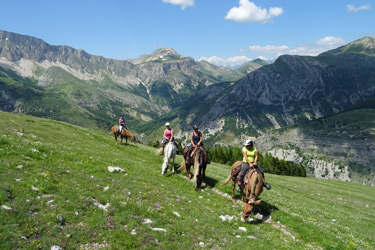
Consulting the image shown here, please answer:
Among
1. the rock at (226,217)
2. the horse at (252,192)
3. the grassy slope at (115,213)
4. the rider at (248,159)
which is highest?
the rider at (248,159)

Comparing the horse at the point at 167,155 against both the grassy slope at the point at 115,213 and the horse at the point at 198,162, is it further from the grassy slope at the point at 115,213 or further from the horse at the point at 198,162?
the grassy slope at the point at 115,213

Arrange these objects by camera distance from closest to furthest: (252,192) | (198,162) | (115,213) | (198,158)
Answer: (115,213), (252,192), (198,162), (198,158)

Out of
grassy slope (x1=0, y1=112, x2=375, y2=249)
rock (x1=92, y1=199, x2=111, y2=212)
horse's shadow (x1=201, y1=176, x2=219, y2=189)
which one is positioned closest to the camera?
grassy slope (x1=0, y1=112, x2=375, y2=249)

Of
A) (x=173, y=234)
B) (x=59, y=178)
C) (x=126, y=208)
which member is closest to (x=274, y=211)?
(x=173, y=234)

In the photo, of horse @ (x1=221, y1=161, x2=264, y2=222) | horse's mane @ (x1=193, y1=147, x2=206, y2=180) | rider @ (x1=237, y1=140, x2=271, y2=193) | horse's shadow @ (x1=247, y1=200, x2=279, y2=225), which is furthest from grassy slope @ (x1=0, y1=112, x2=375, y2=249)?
rider @ (x1=237, y1=140, x2=271, y2=193)

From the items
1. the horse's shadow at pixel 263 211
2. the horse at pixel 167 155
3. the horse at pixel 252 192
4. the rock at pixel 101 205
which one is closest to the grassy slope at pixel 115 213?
the horse's shadow at pixel 263 211

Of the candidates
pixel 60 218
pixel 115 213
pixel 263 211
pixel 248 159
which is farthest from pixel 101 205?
pixel 263 211

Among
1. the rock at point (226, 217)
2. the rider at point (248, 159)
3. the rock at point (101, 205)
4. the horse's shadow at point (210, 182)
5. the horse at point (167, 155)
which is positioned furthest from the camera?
the horse's shadow at point (210, 182)

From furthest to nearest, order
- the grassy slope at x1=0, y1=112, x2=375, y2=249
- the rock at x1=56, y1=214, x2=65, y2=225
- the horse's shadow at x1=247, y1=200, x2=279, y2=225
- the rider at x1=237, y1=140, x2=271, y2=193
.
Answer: the rider at x1=237, y1=140, x2=271, y2=193 < the horse's shadow at x1=247, y1=200, x2=279, y2=225 < the rock at x1=56, y1=214, x2=65, y2=225 < the grassy slope at x1=0, y1=112, x2=375, y2=249

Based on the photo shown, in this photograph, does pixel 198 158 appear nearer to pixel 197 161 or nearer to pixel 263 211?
pixel 197 161

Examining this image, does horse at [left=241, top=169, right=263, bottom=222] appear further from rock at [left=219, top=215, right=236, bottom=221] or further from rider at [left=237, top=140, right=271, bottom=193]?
rider at [left=237, top=140, right=271, bottom=193]

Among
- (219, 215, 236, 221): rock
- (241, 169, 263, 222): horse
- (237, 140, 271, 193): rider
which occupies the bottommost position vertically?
(219, 215, 236, 221): rock

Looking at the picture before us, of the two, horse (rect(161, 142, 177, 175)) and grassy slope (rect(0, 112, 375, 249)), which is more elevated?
horse (rect(161, 142, 177, 175))

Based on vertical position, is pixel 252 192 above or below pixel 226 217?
above
